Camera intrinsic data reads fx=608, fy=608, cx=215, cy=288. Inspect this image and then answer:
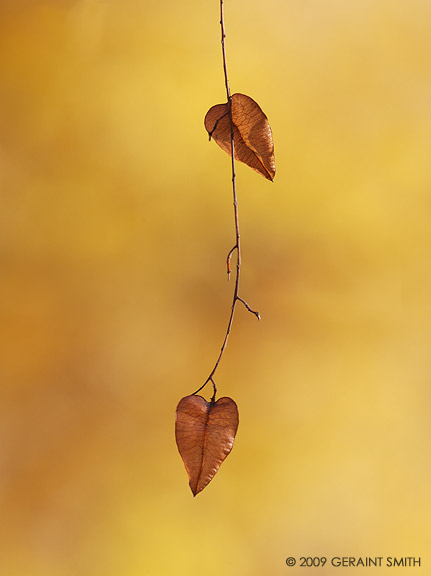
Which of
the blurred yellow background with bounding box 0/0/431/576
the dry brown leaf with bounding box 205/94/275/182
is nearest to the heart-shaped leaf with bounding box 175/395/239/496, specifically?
the dry brown leaf with bounding box 205/94/275/182

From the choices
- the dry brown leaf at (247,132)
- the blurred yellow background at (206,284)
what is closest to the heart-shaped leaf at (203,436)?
the dry brown leaf at (247,132)

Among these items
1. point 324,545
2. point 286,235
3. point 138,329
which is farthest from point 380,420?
point 138,329

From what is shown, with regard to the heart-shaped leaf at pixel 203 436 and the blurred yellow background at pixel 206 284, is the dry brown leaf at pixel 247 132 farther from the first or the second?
the blurred yellow background at pixel 206 284

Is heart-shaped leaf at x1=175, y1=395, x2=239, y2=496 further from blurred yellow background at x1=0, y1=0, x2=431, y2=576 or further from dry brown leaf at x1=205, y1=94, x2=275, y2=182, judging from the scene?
blurred yellow background at x1=0, y1=0, x2=431, y2=576

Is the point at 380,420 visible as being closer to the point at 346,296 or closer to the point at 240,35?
the point at 346,296

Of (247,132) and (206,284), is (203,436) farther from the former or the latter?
(206,284)

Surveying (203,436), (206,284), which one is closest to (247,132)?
(203,436)

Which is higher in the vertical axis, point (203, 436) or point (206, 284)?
point (206, 284)
